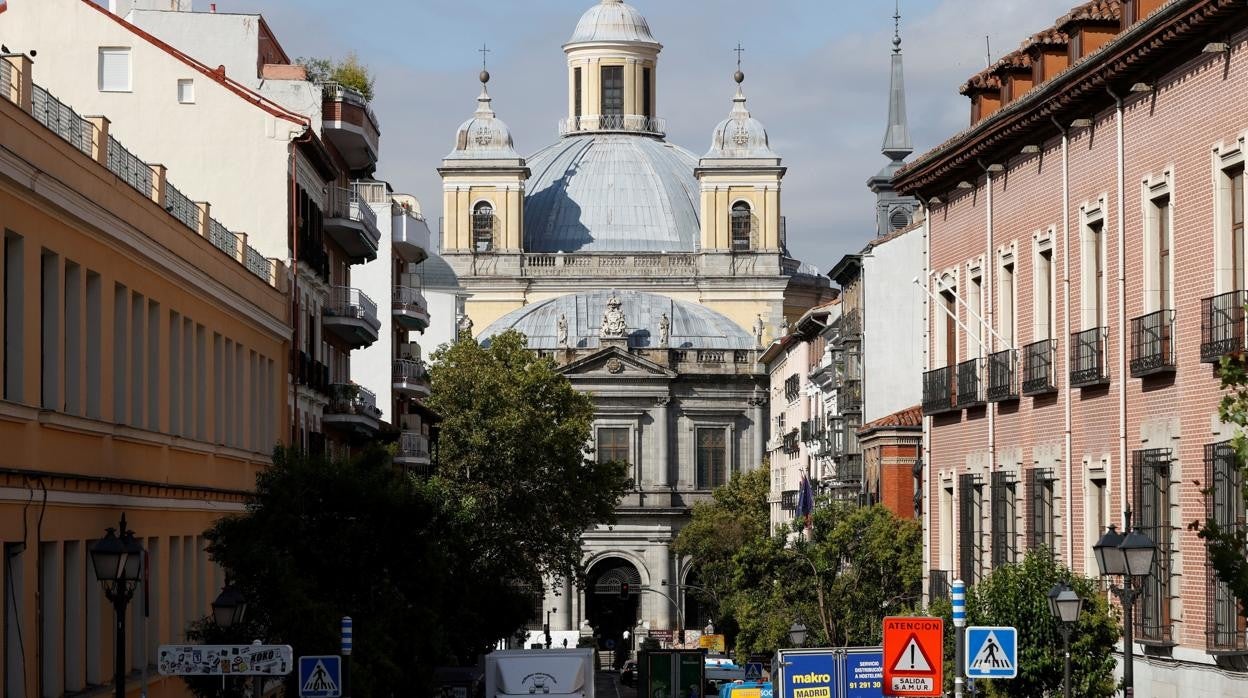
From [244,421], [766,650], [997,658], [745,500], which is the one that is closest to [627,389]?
[745,500]

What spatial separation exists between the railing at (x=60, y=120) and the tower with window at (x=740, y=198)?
119m

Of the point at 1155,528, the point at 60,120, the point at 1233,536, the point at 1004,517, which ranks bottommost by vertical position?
the point at 1233,536

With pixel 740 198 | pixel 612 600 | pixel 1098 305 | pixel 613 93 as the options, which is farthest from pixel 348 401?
pixel 613 93

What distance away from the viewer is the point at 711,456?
14825 cm

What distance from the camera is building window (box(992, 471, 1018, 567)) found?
135ft

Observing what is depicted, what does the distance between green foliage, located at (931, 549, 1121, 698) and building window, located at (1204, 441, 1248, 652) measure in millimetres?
1339

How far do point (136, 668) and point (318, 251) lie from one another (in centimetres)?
2239

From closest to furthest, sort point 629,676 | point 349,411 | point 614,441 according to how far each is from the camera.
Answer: point 349,411, point 629,676, point 614,441

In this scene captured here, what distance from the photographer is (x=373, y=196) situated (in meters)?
74.6

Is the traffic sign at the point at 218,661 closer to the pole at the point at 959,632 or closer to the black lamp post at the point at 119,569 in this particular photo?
the black lamp post at the point at 119,569

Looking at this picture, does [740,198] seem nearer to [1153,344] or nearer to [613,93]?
[613,93]

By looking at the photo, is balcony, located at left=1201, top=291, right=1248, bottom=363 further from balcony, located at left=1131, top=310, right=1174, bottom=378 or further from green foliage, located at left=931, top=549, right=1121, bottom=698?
green foliage, located at left=931, top=549, right=1121, bottom=698

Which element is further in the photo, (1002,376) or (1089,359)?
(1002,376)

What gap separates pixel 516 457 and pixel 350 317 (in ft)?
97.3
